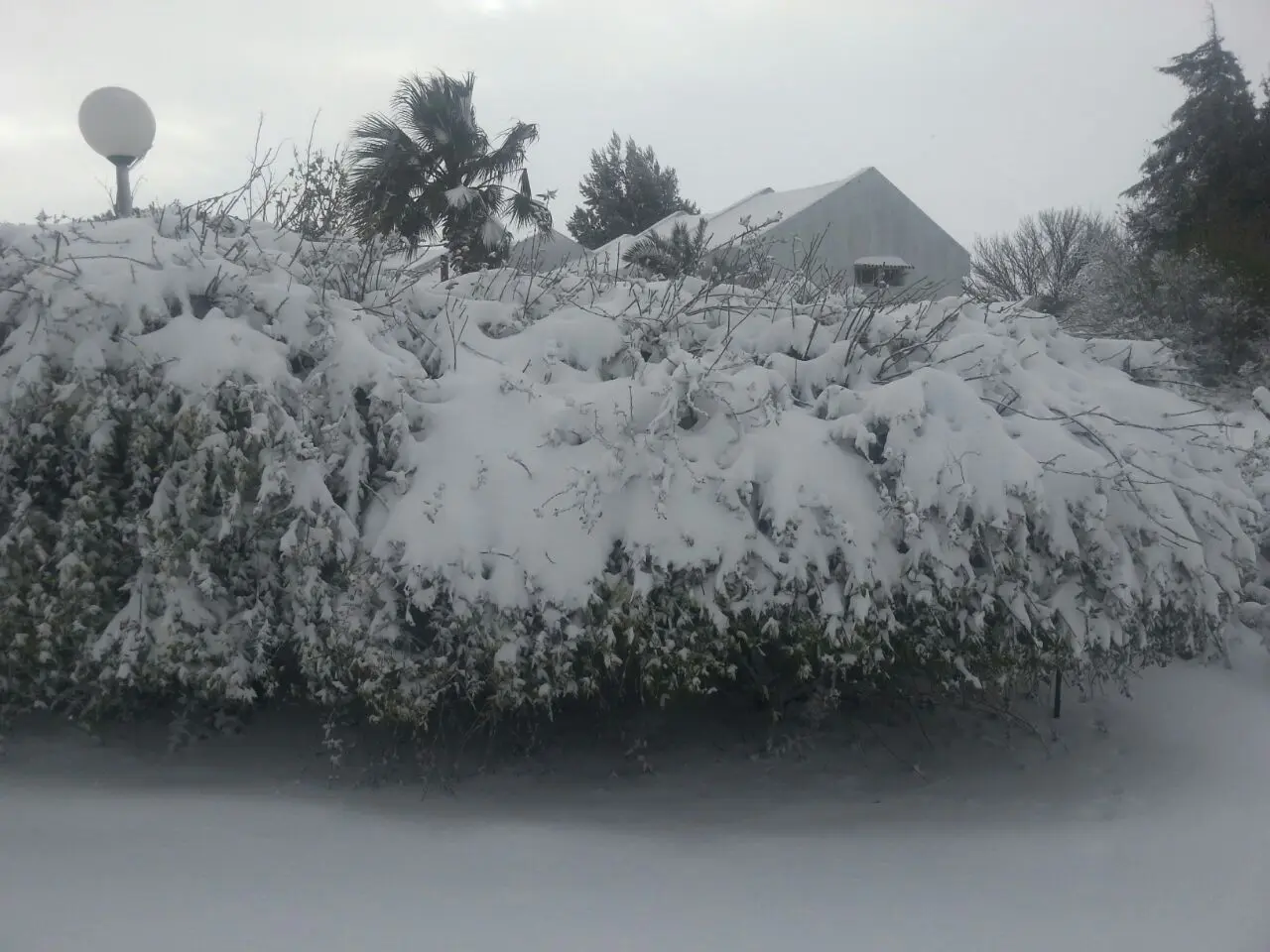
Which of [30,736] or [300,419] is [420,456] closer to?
[300,419]

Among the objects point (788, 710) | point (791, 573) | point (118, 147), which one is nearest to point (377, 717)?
point (791, 573)

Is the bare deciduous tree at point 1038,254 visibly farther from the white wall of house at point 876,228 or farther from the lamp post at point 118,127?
the lamp post at point 118,127

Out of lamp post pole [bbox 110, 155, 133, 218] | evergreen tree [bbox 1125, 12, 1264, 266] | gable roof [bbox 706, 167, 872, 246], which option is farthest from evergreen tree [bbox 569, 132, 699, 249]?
lamp post pole [bbox 110, 155, 133, 218]

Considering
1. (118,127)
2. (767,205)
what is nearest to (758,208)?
(767,205)

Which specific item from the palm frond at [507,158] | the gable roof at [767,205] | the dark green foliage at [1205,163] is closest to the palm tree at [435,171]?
the palm frond at [507,158]

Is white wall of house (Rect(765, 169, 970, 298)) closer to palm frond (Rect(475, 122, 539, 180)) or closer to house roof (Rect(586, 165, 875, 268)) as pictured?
house roof (Rect(586, 165, 875, 268))

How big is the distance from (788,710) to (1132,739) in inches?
80.0

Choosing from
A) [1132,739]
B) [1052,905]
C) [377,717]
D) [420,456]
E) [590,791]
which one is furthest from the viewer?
[1132,739]

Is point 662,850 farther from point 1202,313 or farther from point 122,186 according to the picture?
point 1202,313

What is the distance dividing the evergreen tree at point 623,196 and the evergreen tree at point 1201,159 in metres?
12.5

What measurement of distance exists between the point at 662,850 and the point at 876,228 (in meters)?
21.2

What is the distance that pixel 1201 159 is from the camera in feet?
78.3

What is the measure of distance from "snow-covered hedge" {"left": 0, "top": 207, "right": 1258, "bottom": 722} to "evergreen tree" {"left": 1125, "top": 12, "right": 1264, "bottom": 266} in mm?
20894

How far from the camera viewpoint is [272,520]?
4.02 metres
